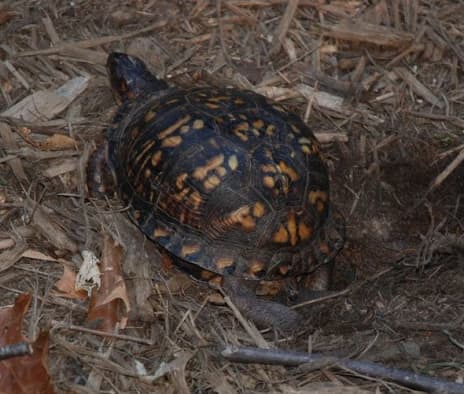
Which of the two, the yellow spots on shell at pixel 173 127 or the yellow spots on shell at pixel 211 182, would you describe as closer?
the yellow spots on shell at pixel 211 182

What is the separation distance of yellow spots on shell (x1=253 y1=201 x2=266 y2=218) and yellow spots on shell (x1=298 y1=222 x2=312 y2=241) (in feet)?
0.81

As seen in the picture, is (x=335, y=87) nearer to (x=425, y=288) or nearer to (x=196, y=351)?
(x=425, y=288)

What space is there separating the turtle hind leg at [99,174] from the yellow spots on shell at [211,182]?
2.67ft

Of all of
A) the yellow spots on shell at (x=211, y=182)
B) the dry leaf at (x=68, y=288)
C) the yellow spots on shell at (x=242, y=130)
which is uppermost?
the yellow spots on shell at (x=242, y=130)

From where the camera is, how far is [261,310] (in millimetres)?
3682

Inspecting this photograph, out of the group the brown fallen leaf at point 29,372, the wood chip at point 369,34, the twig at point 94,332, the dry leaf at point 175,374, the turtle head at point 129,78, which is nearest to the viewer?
the brown fallen leaf at point 29,372

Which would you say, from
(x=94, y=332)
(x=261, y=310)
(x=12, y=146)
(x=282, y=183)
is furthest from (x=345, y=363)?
(x=12, y=146)

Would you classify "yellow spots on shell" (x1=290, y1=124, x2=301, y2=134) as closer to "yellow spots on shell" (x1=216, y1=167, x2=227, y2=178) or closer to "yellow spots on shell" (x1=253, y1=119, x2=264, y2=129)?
"yellow spots on shell" (x1=253, y1=119, x2=264, y2=129)

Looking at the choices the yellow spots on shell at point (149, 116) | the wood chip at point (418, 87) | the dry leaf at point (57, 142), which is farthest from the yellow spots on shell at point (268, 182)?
the wood chip at point (418, 87)

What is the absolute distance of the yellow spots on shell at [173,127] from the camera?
387 cm

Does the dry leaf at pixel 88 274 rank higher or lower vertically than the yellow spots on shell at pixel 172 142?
lower

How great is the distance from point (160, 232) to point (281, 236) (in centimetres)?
67

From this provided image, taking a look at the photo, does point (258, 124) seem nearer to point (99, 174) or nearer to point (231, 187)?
point (231, 187)

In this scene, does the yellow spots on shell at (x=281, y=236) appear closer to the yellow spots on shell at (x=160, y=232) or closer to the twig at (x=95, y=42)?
the yellow spots on shell at (x=160, y=232)
